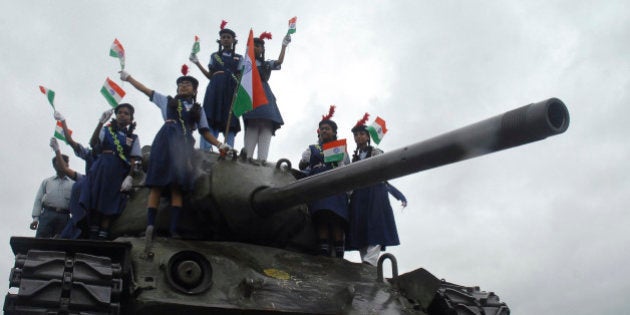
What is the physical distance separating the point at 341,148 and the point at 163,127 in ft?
7.39

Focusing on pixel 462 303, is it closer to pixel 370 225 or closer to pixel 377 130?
pixel 370 225

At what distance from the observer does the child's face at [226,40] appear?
10336mm

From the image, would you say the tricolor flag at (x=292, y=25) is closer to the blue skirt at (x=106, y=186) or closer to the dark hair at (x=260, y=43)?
the dark hair at (x=260, y=43)

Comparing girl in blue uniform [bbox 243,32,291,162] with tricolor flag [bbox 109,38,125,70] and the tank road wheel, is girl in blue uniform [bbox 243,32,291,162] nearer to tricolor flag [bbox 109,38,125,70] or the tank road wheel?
tricolor flag [bbox 109,38,125,70]

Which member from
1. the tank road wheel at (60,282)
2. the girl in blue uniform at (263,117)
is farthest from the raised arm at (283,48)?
the tank road wheel at (60,282)

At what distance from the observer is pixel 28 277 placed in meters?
5.38

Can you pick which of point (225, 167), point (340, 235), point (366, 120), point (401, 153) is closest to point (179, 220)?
point (225, 167)

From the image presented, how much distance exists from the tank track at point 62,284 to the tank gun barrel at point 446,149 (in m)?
2.07

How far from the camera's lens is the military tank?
5.29m

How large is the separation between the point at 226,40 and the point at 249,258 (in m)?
4.41

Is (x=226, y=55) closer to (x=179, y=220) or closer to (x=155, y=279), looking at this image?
(x=179, y=220)

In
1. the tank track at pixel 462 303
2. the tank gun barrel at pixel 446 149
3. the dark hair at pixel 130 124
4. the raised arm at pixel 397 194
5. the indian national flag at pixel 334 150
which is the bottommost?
the tank track at pixel 462 303

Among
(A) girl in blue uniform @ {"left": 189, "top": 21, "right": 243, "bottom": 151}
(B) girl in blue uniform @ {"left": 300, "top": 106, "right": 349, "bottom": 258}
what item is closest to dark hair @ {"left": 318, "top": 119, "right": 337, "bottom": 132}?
(B) girl in blue uniform @ {"left": 300, "top": 106, "right": 349, "bottom": 258}

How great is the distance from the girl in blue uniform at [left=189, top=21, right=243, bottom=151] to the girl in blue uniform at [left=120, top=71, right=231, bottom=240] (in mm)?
1715
